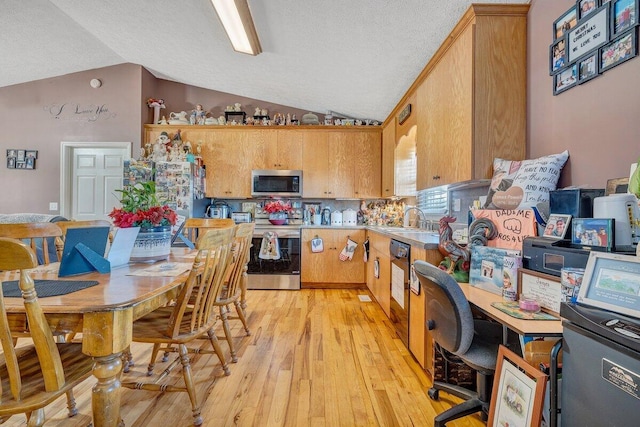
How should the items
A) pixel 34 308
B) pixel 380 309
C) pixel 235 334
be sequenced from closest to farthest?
pixel 34 308 < pixel 235 334 < pixel 380 309

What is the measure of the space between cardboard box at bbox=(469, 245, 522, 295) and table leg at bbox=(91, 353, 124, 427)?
63.5 inches

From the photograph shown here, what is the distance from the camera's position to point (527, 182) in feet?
5.24

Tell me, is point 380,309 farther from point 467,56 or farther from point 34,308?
point 34,308

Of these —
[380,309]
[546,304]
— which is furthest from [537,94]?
[380,309]

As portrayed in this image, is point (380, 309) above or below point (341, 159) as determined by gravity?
below

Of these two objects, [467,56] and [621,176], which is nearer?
[621,176]

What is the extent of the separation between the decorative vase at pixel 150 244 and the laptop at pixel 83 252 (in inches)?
8.9

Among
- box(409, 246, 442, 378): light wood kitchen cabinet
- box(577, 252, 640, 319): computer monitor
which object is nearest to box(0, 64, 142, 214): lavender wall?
box(409, 246, 442, 378): light wood kitchen cabinet

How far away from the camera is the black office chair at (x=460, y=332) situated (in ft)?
4.09

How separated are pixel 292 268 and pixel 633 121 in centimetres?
343

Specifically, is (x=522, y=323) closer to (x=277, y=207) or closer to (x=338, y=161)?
(x=338, y=161)

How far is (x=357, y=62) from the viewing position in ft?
9.42

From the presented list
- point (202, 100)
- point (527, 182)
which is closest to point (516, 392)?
point (527, 182)

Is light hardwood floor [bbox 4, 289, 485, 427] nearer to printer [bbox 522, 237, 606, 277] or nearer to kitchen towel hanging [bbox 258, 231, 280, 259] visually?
printer [bbox 522, 237, 606, 277]
